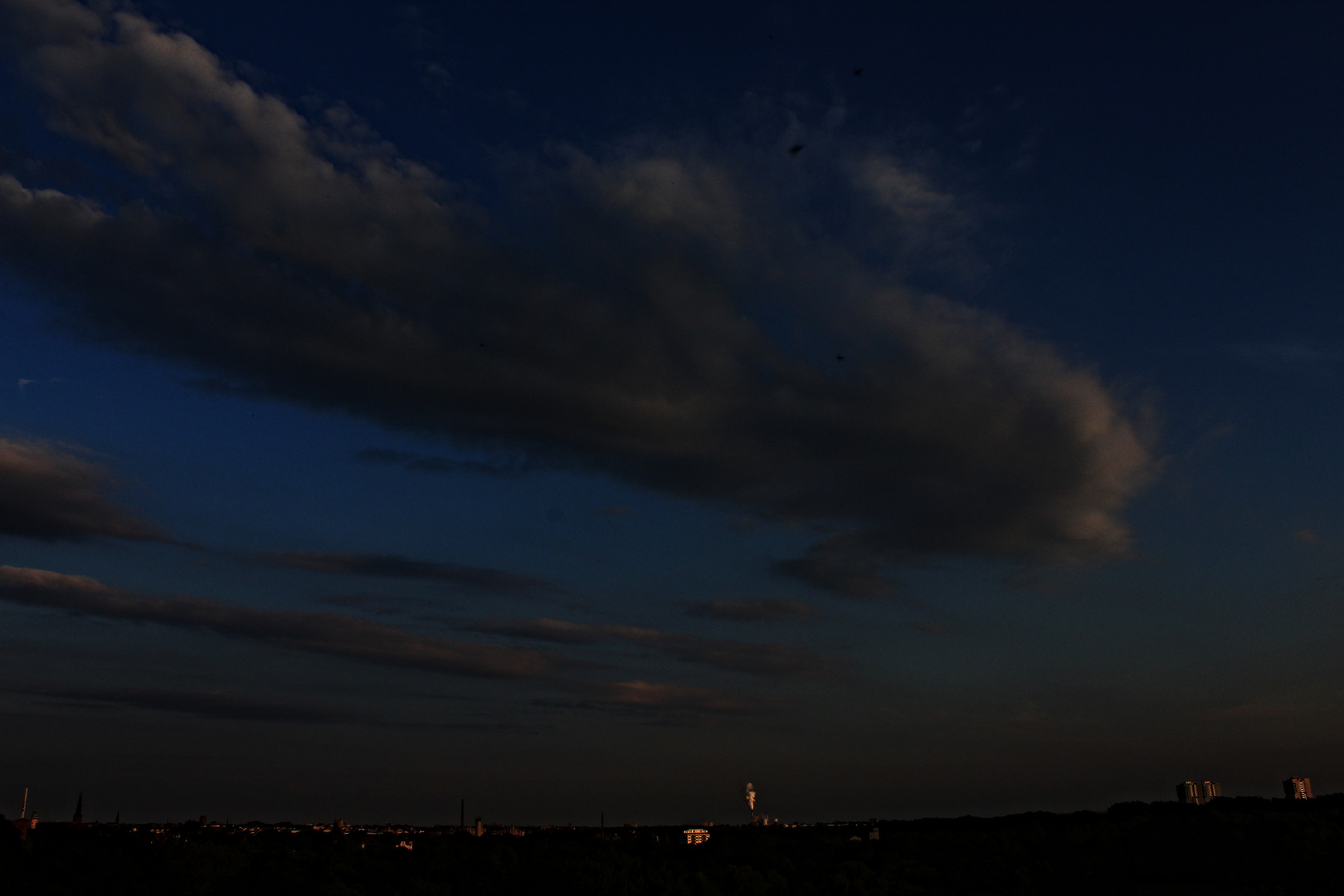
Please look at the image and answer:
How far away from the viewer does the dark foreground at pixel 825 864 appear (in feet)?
277

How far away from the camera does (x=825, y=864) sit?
4606 inches

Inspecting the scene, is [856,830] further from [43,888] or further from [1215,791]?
[43,888]

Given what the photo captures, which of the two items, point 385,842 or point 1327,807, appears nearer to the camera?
point 1327,807

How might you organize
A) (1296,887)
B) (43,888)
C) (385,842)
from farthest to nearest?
(385,842) → (43,888) → (1296,887)

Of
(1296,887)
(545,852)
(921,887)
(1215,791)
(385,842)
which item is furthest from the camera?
(385,842)

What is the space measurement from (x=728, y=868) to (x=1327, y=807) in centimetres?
6476

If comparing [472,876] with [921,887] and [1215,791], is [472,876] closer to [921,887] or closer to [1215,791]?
[921,887]

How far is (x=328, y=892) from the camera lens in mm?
89125

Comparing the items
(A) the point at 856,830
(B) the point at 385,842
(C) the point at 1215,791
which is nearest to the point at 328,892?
(B) the point at 385,842

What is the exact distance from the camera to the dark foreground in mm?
84438

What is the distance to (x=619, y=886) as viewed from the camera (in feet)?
297

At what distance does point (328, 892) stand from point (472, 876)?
2176cm

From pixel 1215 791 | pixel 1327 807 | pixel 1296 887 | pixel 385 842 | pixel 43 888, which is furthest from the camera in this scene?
pixel 385 842

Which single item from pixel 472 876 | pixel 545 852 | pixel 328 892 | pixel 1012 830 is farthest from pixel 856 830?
pixel 328 892
